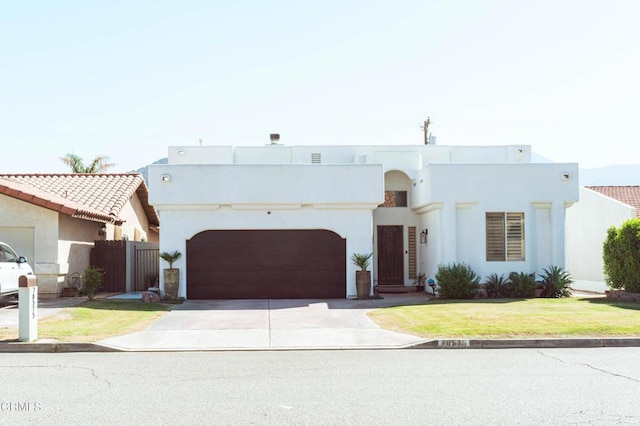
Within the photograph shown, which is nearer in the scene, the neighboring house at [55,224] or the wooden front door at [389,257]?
the neighboring house at [55,224]

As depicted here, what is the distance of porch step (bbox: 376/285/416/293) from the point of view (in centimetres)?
2127

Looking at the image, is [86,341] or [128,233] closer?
[86,341]

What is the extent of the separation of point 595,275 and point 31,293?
68.0 ft

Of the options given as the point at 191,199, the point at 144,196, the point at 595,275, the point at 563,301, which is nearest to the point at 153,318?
the point at 191,199

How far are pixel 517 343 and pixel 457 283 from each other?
7.14 meters

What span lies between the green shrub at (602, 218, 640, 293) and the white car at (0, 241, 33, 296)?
16.5 m

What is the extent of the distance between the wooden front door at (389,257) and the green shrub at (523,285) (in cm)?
424

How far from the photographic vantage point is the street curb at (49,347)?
35.8 feet

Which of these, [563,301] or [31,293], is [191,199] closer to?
[31,293]

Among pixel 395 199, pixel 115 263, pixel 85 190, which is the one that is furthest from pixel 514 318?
pixel 85 190

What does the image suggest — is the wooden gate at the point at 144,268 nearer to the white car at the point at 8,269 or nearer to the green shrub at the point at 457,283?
the white car at the point at 8,269

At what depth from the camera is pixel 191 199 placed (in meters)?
19.1

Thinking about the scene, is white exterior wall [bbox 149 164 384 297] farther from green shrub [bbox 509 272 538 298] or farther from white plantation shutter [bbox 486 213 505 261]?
green shrub [bbox 509 272 538 298]

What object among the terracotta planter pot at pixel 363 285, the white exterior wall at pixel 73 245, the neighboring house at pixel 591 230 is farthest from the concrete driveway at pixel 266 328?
the neighboring house at pixel 591 230
